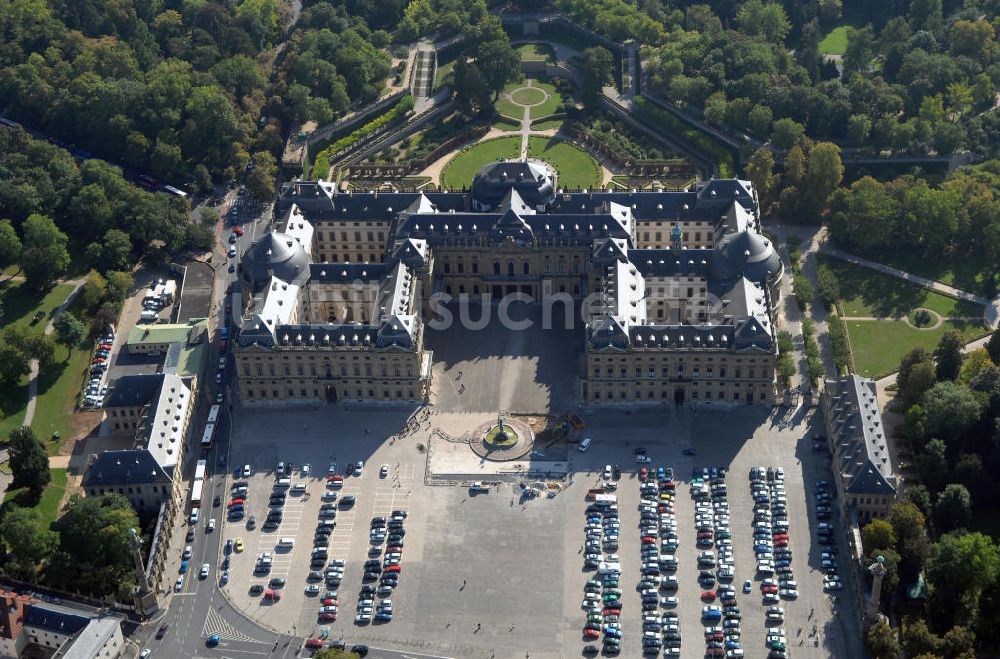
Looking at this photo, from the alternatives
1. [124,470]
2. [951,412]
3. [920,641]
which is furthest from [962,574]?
[124,470]

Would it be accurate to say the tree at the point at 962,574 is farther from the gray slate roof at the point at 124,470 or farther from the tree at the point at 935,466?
the gray slate roof at the point at 124,470

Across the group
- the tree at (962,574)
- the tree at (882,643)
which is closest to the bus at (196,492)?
the tree at (882,643)

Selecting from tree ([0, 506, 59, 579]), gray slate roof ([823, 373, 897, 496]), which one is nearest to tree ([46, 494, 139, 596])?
tree ([0, 506, 59, 579])

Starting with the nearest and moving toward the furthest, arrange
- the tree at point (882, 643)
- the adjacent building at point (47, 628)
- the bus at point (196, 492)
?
the tree at point (882, 643) → the adjacent building at point (47, 628) → the bus at point (196, 492)

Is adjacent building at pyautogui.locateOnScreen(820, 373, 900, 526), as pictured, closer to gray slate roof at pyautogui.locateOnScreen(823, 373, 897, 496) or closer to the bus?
gray slate roof at pyautogui.locateOnScreen(823, 373, 897, 496)

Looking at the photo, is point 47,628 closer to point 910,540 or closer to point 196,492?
point 196,492
